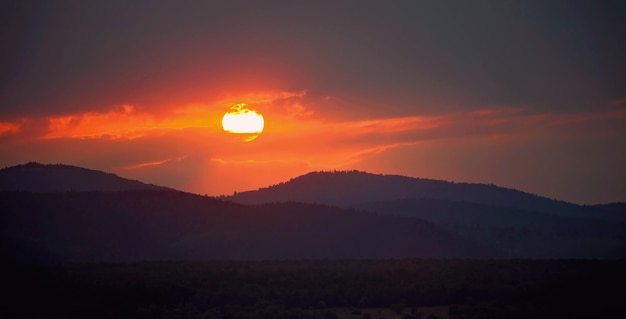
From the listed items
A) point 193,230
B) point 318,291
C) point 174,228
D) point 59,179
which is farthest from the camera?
point 59,179

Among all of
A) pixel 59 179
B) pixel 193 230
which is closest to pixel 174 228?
pixel 193 230

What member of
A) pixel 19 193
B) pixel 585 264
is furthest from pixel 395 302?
pixel 19 193

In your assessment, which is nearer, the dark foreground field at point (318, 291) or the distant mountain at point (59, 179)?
the dark foreground field at point (318, 291)

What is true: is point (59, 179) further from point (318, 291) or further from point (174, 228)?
point (318, 291)

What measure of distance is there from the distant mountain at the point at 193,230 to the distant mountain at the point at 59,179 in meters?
23.5

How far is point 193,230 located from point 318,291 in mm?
69532

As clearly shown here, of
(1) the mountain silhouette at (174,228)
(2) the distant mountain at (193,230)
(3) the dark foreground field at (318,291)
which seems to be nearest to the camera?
(3) the dark foreground field at (318,291)

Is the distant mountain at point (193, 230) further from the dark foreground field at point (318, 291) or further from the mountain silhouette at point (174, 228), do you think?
the dark foreground field at point (318, 291)

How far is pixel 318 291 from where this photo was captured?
6203 centimetres

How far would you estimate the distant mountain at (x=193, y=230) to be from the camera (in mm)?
114125

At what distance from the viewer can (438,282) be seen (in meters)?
65.2

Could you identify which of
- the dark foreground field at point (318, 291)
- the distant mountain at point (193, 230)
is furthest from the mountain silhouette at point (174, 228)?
the dark foreground field at point (318, 291)

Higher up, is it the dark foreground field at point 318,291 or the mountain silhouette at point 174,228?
the mountain silhouette at point 174,228

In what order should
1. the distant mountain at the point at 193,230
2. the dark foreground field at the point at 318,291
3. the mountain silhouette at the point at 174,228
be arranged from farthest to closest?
the distant mountain at the point at 193,230 < the mountain silhouette at the point at 174,228 < the dark foreground field at the point at 318,291
